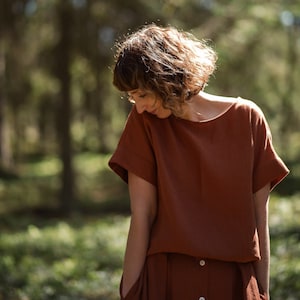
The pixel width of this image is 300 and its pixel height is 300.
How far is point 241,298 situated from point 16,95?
23.1 meters

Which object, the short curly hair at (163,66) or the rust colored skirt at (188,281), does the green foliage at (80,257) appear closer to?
the rust colored skirt at (188,281)

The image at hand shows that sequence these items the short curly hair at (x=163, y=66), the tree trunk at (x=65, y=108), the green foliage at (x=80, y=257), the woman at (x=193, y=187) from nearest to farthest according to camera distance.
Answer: the short curly hair at (x=163, y=66), the woman at (x=193, y=187), the green foliage at (x=80, y=257), the tree trunk at (x=65, y=108)

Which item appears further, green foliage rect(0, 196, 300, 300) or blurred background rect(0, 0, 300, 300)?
blurred background rect(0, 0, 300, 300)

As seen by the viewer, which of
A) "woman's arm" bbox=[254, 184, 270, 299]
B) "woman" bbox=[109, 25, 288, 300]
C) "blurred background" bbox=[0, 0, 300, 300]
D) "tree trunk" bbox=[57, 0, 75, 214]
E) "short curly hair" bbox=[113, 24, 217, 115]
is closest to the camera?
"short curly hair" bbox=[113, 24, 217, 115]

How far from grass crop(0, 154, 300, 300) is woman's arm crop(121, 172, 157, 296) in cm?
387

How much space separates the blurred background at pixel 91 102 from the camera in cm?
809

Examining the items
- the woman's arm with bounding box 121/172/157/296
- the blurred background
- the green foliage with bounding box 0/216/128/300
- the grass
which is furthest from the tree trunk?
the woman's arm with bounding box 121/172/157/296

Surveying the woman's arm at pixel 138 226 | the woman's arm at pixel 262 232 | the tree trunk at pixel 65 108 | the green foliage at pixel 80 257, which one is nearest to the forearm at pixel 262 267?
the woman's arm at pixel 262 232

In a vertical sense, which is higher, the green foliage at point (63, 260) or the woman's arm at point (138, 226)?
the woman's arm at point (138, 226)

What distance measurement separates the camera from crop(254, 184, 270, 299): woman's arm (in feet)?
8.13

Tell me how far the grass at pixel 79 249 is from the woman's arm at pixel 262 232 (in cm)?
367

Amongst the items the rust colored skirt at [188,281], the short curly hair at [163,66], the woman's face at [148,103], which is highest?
the short curly hair at [163,66]

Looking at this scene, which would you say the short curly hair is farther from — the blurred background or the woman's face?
the blurred background

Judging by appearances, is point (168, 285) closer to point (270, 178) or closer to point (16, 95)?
point (270, 178)
